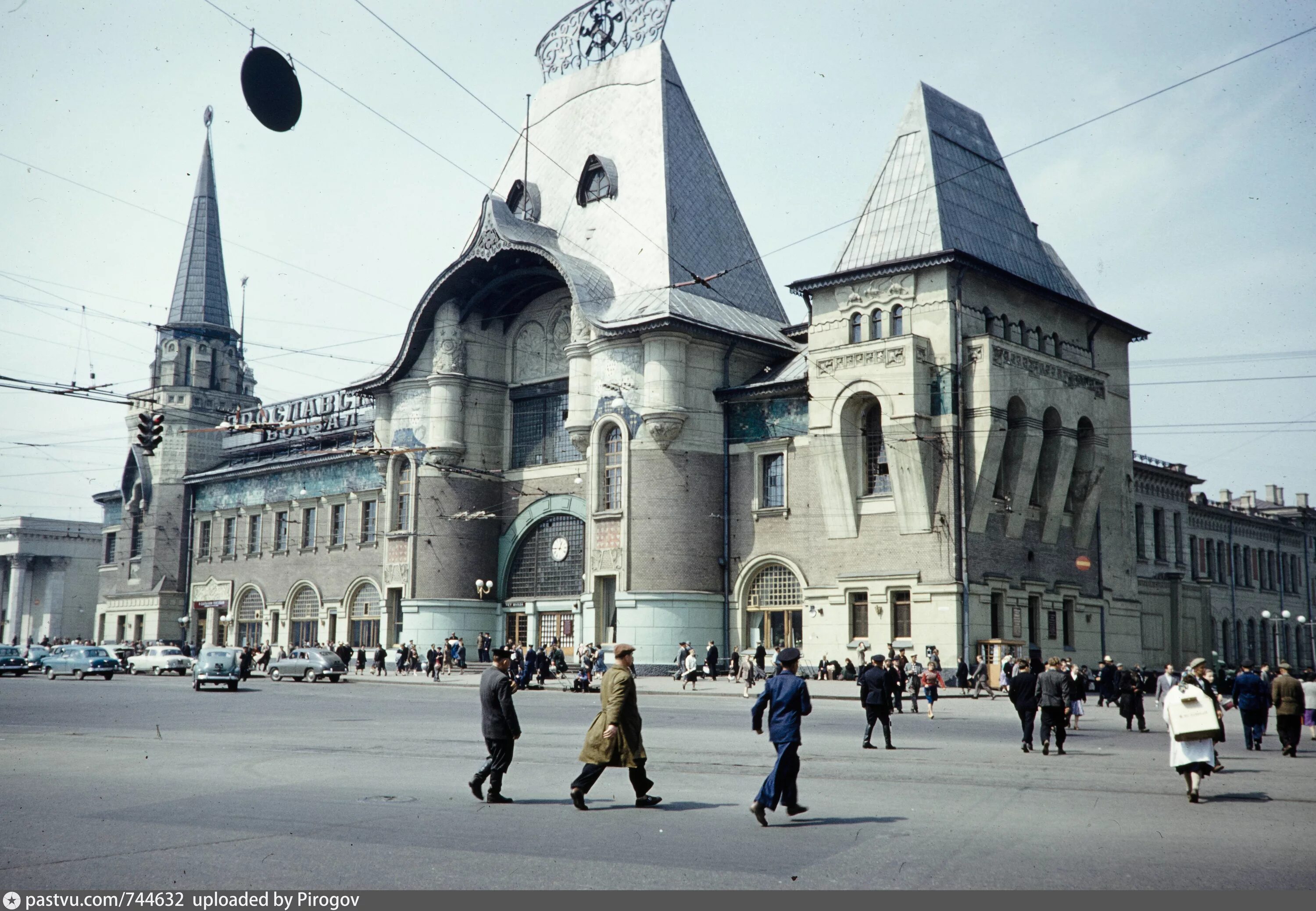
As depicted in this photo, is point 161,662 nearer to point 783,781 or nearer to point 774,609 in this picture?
point 774,609

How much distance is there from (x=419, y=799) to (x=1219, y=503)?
64286mm

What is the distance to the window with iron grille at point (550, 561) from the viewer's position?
49.4 metres

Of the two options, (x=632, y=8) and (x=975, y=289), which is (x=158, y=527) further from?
(x=975, y=289)

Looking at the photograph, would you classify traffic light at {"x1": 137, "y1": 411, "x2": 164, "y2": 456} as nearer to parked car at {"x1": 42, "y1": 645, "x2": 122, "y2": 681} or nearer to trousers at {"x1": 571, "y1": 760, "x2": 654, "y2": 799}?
trousers at {"x1": 571, "y1": 760, "x2": 654, "y2": 799}

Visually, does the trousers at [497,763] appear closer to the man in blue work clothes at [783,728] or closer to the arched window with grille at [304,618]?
the man in blue work clothes at [783,728]

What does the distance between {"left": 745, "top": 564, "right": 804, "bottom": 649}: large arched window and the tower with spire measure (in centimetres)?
3842

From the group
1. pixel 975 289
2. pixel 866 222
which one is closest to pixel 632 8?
pixel 866 222

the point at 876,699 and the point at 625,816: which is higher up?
the point at 876,699

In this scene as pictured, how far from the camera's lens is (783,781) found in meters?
10.8

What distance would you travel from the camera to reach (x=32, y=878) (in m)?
8.05

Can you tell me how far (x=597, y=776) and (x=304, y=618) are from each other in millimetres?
53367

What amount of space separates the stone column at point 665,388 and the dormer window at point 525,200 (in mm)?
11962

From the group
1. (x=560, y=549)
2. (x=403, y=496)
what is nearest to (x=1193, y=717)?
(x=560, y=549)

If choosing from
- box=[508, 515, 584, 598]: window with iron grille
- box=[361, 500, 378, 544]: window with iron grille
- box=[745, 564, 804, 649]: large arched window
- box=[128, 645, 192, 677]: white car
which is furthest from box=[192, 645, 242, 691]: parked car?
box=[361, 500, 378, 544]: window with iron grille
